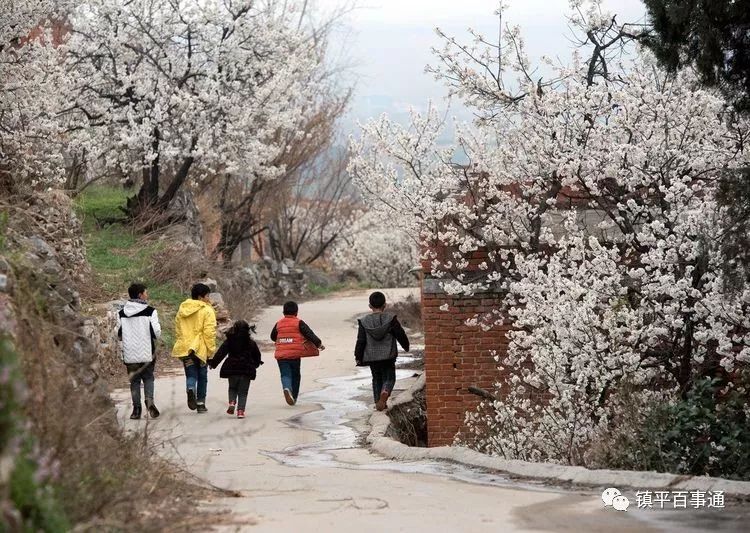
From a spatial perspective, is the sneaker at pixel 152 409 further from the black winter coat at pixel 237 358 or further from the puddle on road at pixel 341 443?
the puddle on road at pixel 341 443

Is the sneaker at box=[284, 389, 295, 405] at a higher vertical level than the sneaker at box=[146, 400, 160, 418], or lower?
lower

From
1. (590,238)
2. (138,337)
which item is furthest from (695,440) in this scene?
(138,337)

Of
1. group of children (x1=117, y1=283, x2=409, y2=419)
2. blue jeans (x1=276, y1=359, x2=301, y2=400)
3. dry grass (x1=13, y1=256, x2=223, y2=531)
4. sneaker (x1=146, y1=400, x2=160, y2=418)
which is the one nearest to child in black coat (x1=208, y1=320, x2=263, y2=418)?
group of children (x1=117, y1=283, x2=409, y2=419)

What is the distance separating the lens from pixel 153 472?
7.71m

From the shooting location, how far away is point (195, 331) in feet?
49.0

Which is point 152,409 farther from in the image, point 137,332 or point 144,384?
point 137,332

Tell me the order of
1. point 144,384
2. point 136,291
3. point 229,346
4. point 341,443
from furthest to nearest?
point 229,346
point 136,291
point 144,384
point 341,443

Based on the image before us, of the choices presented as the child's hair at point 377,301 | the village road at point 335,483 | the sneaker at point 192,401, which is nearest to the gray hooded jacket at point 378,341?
the child's hair at point 377,301

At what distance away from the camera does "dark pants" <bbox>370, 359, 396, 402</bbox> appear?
1546 cm

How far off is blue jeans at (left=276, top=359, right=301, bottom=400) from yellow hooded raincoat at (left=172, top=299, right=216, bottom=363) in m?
1.22

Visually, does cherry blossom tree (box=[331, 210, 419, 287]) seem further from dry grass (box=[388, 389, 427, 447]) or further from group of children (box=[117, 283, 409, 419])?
group of children (box=[117, 283, 409, 419])

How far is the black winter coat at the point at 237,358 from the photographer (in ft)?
48.6

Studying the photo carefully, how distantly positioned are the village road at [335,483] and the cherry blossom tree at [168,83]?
35.9 feet

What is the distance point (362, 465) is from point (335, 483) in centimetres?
203
